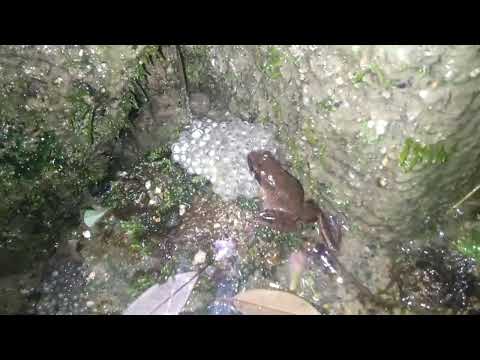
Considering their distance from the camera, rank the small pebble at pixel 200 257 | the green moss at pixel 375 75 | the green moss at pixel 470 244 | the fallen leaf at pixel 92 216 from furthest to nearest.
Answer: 1. the fallen leaf at pixel 92 216
2. the small pebble at pixel 200 257
3. the green moss at pixel 470 244
4. the green moss at pixel 375 75

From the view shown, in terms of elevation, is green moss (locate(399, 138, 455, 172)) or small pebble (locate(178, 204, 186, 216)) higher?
green moss (locate(399, 138, 455, 172))

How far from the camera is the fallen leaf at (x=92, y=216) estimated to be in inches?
121

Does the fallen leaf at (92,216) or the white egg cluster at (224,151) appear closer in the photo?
the fallen leaf at (92,216)

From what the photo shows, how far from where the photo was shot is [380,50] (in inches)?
82.5

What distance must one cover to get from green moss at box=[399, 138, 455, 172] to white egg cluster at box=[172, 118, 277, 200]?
1150mm

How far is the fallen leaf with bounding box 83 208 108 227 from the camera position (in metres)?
3.07

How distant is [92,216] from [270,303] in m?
1.58

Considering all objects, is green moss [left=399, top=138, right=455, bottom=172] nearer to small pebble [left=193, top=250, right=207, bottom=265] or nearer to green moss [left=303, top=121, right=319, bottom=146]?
green moss [left=303, top=121, right=319, bottom=146]

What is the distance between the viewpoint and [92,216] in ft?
10.1

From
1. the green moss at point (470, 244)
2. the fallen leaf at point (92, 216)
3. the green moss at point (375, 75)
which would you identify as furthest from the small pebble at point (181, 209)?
the green moss at point (470, 244)

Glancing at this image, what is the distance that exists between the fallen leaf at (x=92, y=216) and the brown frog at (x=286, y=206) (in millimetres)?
1314

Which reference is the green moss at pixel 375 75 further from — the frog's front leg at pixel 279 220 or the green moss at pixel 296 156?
the frog's front leg at pixel 279 220

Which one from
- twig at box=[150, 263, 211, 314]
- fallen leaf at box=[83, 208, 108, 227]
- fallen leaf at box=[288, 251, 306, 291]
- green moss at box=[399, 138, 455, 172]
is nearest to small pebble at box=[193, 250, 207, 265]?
twig at box=[150, 263, 211, 314]
